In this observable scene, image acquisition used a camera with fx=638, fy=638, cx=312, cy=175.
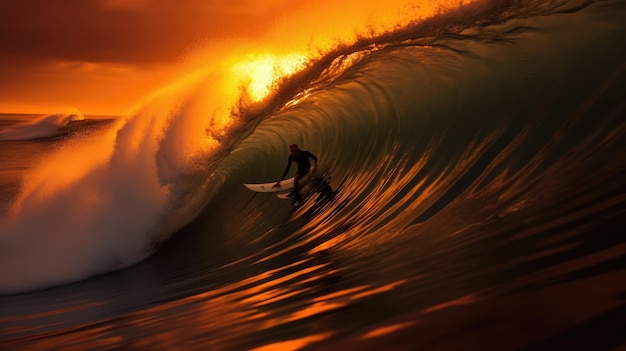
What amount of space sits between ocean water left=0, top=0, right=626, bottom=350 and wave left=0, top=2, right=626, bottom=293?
3cm

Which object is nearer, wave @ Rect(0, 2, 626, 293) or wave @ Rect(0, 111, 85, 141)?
wave @ Rect(0, 2, 626, 293)

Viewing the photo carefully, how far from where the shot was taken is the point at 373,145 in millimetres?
9188

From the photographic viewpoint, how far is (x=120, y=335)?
3.75m

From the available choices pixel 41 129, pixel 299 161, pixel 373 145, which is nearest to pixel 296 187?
pixel 299 161

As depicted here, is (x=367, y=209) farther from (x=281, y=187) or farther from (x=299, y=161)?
(x=281, y=187)

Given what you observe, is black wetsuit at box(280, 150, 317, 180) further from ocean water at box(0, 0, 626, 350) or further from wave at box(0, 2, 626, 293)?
wave at box(0, 2, 626, 293)

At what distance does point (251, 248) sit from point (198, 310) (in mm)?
3199

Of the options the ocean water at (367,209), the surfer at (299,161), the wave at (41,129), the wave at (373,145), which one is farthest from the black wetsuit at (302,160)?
the wave at (41,129)

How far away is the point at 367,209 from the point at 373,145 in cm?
280

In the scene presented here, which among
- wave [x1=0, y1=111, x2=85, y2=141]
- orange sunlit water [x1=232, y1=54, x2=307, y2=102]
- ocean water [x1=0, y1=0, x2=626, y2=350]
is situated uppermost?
wave [x1=0, y1=111, x2=85, y2=141]

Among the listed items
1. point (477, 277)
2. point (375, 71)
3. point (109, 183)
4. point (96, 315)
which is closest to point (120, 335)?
point (96, 315)

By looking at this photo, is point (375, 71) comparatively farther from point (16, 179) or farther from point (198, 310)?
point (16, 179)

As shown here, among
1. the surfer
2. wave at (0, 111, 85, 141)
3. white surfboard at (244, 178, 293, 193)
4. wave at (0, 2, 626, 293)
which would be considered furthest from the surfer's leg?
wave at (0, 111, 85, 141)

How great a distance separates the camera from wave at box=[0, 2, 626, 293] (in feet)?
17.0
